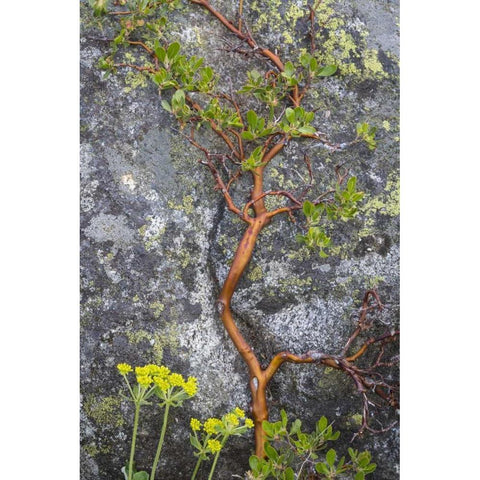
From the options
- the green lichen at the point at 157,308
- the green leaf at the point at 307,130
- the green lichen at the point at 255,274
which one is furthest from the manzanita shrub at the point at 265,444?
the green leaf at the point at 307,130

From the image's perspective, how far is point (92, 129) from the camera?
5.90ft

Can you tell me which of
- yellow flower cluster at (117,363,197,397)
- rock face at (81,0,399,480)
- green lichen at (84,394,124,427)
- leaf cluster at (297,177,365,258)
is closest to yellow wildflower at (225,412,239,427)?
yellow flower cluster at (117,363,197,397)

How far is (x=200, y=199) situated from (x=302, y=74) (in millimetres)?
438

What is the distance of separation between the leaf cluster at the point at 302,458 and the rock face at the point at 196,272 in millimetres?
84

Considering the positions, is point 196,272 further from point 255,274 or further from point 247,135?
point 247,135

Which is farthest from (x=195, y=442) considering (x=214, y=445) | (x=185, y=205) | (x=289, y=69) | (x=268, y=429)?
(x=289, y=69)

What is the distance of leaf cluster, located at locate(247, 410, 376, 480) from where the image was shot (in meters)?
1.67

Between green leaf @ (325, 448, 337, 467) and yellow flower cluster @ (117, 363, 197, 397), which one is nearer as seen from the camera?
yellow flower cluster @ (117, 363, 197, 397)

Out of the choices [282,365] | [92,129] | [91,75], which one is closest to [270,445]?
[282,365]

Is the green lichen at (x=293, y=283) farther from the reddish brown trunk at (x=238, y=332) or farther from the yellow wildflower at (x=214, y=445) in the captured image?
the yellow wildflower at (x=214, y=445)

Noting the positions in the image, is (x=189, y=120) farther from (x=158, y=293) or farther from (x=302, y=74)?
(x=158, y=293)

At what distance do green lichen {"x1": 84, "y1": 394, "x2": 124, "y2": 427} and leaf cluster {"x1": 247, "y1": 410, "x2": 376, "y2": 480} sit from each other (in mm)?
369

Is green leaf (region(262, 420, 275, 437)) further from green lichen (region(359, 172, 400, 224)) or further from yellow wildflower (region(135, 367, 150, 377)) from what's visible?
green lichen (region(359, 172, 400, 224))

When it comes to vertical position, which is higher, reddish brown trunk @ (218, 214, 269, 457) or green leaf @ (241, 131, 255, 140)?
green leaf @ (241, 131, 255, 140)
